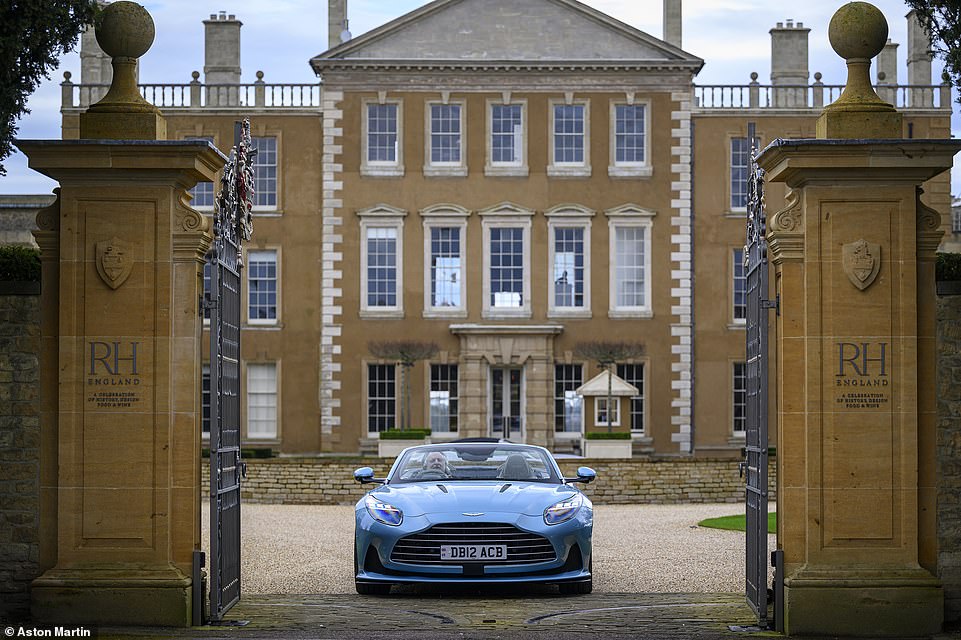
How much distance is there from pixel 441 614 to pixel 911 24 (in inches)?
1340

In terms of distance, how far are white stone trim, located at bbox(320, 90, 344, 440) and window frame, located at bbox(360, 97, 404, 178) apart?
1.90 ft

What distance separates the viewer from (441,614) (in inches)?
415

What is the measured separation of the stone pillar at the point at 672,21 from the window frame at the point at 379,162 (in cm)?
743

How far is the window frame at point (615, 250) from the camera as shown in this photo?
39375 mm

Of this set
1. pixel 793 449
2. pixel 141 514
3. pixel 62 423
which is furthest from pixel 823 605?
pixel 62 423

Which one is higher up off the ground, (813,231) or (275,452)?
(813,231)

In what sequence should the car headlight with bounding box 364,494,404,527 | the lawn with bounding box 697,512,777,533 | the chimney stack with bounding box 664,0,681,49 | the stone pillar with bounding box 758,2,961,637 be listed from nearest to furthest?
the stone pillar with bounding box 758,2,961,637, the car headlight with bounding box 364,494,404,527, the lawn with bounding box 697,512,777,533, the chimney stack with bounding box 664,0,681,49

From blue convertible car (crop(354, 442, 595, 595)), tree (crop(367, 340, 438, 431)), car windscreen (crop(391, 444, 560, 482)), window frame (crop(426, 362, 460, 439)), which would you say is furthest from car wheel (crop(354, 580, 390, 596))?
window frame (crop(426, 362, 460, 439))

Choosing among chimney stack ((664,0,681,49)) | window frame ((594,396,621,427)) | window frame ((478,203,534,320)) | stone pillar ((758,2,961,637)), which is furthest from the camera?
chimney stack ((664,0,681,49))

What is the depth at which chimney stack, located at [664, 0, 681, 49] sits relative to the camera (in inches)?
1582

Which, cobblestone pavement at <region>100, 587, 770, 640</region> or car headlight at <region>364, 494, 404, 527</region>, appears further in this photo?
car headlight at <region>364, 494, 404, 527</region>

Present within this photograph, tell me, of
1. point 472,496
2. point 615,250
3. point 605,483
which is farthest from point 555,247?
point 472,496

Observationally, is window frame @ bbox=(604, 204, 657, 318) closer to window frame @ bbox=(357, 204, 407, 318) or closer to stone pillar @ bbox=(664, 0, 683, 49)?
stone pillar @ bbox=(664, 0, 683, 49)

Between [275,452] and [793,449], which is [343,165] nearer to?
[275,452]
